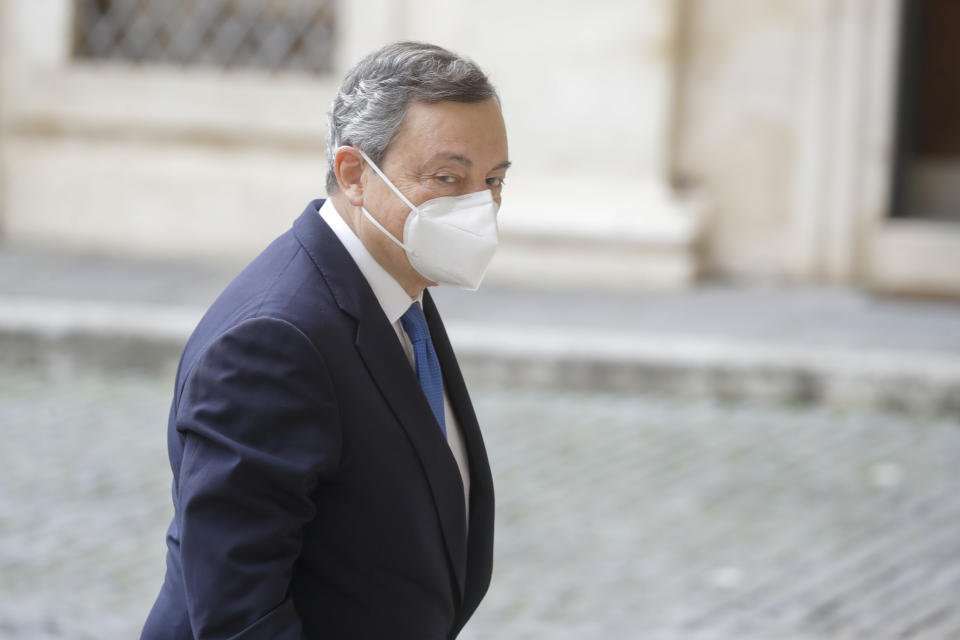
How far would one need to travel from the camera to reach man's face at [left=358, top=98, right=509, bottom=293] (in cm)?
182

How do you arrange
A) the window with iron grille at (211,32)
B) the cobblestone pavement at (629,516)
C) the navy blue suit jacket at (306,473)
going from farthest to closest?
1. the window with iron grille at (211,32)
2. the cobblestone pavement at (629,516)
3. the navy blue suit jacket at (306,473)

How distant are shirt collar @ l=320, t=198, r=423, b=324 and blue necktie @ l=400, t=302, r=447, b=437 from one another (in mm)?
43

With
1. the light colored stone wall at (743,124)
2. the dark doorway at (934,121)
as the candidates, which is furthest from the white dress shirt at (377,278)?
the dark doorway at (934,121)

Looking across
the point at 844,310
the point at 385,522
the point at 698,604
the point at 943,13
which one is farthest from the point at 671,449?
the point at 943,13

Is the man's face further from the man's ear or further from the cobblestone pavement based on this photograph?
the cobblestone pavement

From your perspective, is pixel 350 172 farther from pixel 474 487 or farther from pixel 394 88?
pixel 474 487

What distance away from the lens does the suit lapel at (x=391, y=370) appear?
184cm

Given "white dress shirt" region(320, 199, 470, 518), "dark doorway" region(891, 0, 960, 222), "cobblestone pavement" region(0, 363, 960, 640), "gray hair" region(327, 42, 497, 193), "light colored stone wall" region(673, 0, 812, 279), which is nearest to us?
"gray hair" region(327, 42, 497, 193)

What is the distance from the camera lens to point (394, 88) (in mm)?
1815

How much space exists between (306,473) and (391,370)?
0.69 ft

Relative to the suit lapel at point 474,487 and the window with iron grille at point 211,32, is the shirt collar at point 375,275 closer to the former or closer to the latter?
the suit lapel at point 474,487

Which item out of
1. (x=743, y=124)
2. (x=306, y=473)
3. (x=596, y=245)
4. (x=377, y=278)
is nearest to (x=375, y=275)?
(x=377, y=278)

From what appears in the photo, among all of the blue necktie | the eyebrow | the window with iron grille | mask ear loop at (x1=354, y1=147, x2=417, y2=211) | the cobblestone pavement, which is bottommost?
the cobblestone pavement

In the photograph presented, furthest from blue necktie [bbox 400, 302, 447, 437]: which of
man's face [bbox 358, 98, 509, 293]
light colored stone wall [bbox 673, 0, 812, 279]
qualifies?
light colored stone wall [bbox 673, 0, 812, 279]
